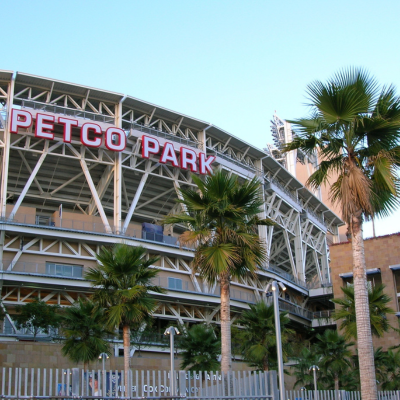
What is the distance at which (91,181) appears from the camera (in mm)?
57406

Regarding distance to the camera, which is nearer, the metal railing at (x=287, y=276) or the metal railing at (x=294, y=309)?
the metal railing at (x=294, y=309)

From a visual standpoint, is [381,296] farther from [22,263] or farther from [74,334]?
[22,263]

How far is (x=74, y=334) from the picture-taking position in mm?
32188

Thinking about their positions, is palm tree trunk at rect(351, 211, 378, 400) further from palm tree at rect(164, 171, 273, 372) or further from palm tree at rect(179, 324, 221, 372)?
palm tree at rect(179, 324, 221, 372)

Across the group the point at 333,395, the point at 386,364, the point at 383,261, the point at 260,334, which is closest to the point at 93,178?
the point at 383,261

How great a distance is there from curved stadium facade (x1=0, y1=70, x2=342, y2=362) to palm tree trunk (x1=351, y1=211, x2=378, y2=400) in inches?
1111

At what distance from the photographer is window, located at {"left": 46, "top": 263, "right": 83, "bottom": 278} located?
179 ft

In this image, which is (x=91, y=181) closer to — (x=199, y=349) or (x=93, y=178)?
(x=93, y=178)

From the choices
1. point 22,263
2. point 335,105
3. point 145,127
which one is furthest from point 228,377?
point 145,127

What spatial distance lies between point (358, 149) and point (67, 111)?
45.7 m

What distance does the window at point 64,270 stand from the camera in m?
54.7

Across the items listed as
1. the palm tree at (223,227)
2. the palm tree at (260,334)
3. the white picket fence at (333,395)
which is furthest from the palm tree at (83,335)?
the white picket fence at (333,395)

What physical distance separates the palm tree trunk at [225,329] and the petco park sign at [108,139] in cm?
2897

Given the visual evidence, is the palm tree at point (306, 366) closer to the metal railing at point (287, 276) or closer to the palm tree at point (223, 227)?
the palm tree at point (223, 227)
